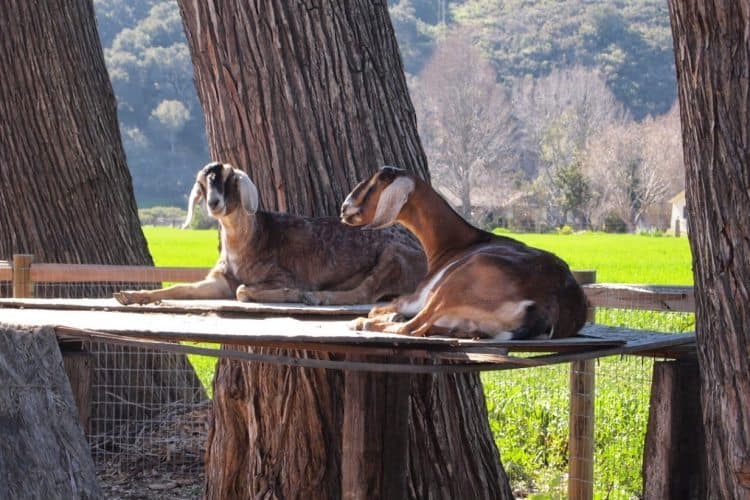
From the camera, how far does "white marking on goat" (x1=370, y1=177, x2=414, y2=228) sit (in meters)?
4.82

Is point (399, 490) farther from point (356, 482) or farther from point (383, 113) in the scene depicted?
point (383, 113)

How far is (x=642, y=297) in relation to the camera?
598 cm

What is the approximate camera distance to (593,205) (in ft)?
244

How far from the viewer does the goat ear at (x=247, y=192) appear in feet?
18.5

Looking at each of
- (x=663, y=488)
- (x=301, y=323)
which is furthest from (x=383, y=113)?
(x=663, y=488)

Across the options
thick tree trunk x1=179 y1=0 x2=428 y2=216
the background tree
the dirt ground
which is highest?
the background tree

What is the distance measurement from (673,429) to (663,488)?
0.26 metres

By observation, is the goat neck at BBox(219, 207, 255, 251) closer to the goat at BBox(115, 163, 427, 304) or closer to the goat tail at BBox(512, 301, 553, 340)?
the goat at BBox(115, 163, 427, 304)

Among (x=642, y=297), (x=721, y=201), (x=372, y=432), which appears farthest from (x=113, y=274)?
(x=721, y=201)

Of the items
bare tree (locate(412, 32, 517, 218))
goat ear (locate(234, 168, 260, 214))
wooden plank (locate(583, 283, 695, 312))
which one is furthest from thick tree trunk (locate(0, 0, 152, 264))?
bare tree (locate(412, 32, 517, 218))

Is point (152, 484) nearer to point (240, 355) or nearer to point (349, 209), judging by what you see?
point (349, 209)

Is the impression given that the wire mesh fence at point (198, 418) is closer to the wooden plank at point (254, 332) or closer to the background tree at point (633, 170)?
the wooden plank at point (254, 332)

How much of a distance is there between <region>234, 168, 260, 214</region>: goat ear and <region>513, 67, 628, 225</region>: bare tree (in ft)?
235

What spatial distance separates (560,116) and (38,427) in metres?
80.6
